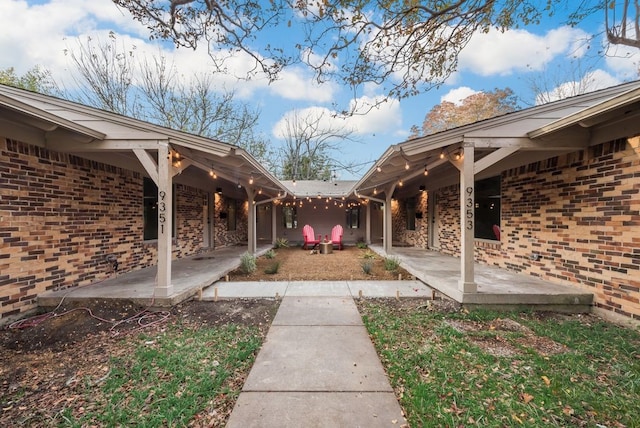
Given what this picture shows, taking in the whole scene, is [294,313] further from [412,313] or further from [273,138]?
[273,138]

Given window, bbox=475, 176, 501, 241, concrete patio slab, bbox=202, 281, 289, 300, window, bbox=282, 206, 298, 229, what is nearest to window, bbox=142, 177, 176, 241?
concrete patio slab, bbox=202, 281, 289, 300

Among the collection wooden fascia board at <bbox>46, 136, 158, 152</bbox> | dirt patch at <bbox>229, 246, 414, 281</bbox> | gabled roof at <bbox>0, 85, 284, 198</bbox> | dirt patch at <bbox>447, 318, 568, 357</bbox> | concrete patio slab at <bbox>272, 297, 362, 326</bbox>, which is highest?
gabled roof at <bbox>0, 85, 284, 198</bbox>

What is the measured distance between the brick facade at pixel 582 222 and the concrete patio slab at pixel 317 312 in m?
3.64

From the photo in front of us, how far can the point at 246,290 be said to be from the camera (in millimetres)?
5133

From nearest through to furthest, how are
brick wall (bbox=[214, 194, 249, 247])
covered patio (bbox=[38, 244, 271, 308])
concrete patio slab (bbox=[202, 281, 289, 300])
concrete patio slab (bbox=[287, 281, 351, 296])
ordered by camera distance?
covered patio (bbox=[38, 244, 271, 308]), concrete patio slab (bbox=[202, 281, 289, 300]), concrete patio slab (bbox=[287, 281, 351, 296]), brick wall (bbox=[214, 194, 249, 247])

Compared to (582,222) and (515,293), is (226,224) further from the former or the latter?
(582,222)

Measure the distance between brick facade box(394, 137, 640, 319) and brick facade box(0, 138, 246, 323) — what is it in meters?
8.31

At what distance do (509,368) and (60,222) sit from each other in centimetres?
647

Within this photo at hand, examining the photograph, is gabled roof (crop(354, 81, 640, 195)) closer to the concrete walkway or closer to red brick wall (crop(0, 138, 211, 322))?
the concrete walkway

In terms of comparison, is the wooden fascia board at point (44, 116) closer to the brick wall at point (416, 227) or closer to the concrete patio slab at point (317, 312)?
the concrete patio slab at point (317, 312)

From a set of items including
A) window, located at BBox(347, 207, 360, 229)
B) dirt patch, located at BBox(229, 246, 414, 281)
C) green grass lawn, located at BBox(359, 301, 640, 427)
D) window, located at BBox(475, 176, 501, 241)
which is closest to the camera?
green grass lawn, located at BBox(359, 301, 640, 427)

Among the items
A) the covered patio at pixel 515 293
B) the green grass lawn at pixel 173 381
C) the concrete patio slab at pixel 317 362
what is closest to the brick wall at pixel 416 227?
the covered patio at pixel 515 293

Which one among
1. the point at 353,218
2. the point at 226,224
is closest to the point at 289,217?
the point at 353,218

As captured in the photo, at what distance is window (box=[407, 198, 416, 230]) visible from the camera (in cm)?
1189
